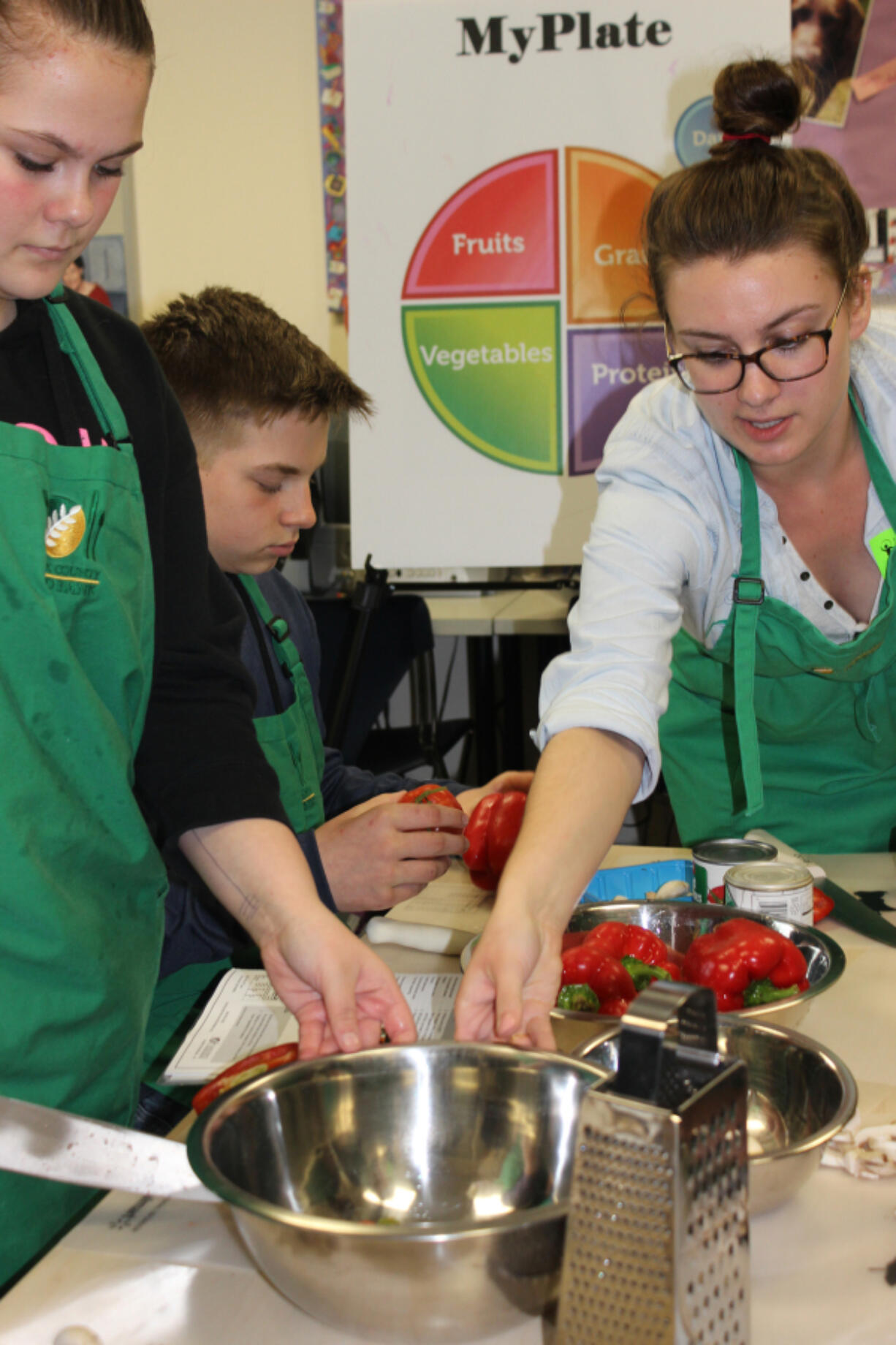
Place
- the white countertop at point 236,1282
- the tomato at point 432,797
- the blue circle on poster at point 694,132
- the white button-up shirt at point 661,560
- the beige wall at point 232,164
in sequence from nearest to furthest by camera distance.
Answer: the white countertop at point 236,1282 < the white button-up shirt at point 661,560 < the tomato at point 432,797 < the blue circle on poster at point 694,132 < the beige wall at point 232,164

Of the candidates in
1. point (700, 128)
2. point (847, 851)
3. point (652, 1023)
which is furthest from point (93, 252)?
point (652, 1023)

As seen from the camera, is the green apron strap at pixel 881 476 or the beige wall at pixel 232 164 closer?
the green apron strap at pixel 881 476

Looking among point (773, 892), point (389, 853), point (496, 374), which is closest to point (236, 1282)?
point (773, 892)

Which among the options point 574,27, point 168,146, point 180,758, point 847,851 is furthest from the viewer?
point 168,146

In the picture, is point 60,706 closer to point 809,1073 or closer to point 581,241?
point 809,1073

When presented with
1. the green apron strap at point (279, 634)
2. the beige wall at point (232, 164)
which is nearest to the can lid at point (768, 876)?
the green apron strap at point (279, 634)

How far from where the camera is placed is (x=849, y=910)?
1.26m

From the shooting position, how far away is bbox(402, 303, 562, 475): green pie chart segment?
9.37 feet

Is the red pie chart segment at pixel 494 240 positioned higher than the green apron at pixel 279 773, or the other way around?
the red pie chart segment at pixel 494 240

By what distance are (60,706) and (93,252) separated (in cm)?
307

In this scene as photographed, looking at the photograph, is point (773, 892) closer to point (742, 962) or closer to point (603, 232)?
point (742, 962)

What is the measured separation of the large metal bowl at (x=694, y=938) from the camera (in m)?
0.89

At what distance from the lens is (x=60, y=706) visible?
2.85ft

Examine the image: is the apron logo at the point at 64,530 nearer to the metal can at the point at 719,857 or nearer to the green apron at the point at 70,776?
the green apron at the point at 70,776
